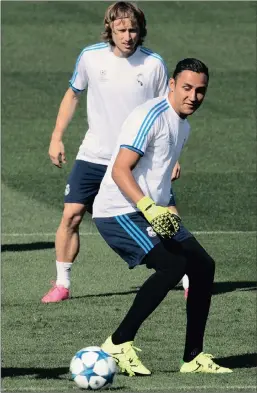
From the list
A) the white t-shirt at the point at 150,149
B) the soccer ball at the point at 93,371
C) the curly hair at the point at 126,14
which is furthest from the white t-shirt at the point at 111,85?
the soccer ball at the point at 93,371

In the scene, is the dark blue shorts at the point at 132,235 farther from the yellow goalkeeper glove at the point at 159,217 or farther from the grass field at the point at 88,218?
the grass field at the point at 88,218

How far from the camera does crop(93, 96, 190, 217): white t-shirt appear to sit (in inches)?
361

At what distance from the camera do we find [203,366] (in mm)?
9469

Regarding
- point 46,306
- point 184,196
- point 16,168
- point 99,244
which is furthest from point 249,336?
point 16,168

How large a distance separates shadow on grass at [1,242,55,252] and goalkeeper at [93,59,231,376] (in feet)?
17.6

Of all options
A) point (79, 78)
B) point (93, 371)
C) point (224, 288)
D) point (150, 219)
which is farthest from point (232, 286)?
point (93, 371)

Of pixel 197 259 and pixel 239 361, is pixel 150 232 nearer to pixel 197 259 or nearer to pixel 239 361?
pixel 197 259

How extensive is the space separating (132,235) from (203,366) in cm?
98

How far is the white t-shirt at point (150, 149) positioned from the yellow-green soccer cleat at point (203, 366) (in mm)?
1043

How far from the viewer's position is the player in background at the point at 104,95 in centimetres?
1183

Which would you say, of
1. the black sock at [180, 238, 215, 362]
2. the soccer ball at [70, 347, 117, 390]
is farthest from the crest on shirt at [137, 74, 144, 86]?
the soccer ball at [70, 347, 117, 390]

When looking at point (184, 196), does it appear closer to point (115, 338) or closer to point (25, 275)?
point (25, 275)

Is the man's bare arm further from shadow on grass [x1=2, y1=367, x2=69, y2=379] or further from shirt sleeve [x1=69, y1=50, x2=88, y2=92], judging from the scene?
shadow on grass [x1=2, y1=367, x2=69, y2=379]

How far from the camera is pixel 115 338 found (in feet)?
30.8
